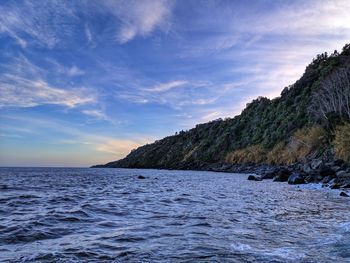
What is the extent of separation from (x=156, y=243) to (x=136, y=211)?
273 inches

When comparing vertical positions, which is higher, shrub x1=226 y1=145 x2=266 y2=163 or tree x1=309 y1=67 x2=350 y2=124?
tree x1=309 y1=67 x2=350 y2=124

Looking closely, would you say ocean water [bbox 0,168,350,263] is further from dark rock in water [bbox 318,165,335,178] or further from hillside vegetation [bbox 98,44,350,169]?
hillside vegetation [bbox 98,44,350,169]

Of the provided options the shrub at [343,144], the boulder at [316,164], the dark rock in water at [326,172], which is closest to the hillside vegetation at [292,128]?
the shrub at [343,144]

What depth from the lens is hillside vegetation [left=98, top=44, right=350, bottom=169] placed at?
187ft

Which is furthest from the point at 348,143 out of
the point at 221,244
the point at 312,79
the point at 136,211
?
the point at 312,79

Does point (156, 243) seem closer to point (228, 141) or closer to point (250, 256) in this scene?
point (250, 256)

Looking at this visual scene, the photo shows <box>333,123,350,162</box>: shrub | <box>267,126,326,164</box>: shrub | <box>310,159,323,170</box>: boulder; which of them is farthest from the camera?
<box>267,126,326,164</box>: shrub

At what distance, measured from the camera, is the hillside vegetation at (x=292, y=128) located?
5691 cm

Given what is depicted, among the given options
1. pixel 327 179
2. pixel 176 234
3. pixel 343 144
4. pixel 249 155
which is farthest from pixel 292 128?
pixel 176 234

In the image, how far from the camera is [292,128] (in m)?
77.5

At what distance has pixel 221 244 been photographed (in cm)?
984

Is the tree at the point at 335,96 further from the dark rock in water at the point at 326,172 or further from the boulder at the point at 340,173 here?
the boulder at the point at 340,173

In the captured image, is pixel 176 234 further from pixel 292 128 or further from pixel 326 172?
pixel 292 128

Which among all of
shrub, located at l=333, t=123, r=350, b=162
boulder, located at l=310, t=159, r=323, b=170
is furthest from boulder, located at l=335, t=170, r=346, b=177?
boulder, located at l=310, t=159, r=323, b=170
